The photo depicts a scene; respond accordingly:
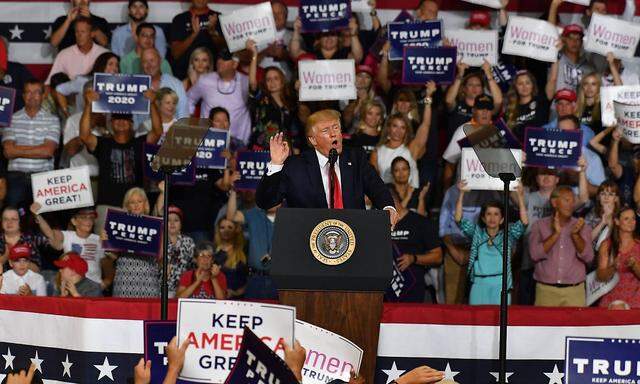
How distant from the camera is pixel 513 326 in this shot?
738cm

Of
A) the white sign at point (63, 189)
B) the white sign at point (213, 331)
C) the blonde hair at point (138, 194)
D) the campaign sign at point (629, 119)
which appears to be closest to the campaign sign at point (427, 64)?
the campaign sign at point (629, 119)

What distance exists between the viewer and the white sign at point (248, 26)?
11.0 meters

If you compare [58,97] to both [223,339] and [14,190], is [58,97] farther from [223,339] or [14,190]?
[223,339]

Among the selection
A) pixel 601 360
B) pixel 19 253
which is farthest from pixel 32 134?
pixel 601 360

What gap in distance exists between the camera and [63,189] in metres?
10.0

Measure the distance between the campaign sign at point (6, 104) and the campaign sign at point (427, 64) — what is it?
121 inches

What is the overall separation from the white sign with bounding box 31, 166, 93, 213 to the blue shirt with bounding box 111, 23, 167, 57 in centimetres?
187

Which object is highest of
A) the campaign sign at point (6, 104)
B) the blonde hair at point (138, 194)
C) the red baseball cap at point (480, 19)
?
the red baseball cap at point (480, 19)

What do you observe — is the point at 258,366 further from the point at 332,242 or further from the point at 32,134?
the point at 32,134

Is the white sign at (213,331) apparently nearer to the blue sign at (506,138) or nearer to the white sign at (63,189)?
the white sign at (63,189)

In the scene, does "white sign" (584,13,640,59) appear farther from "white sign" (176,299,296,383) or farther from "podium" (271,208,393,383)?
"white sign" (176,299,296,383)

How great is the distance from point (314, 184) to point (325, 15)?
4.72m

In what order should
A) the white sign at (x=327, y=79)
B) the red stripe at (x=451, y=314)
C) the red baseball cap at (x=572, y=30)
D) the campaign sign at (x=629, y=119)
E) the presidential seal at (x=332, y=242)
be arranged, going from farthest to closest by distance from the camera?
the red baseball cap at (x=572, y=30) < the white sign at (x=327, y=79) < the campaign sign at (x=629, y=119) < the red stripe at (x=451, y=314) < the presidential seal at (x=332, y=242)

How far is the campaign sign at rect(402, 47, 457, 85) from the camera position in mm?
10773
